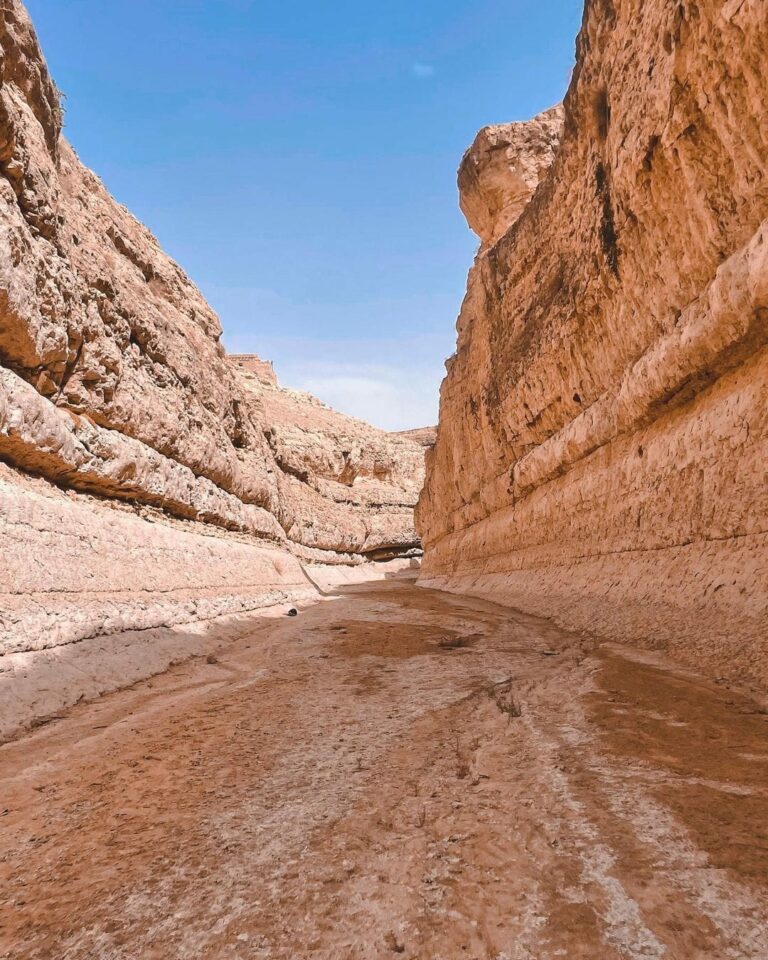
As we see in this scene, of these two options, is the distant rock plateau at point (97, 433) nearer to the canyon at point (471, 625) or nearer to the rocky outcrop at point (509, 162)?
the canyon at point (471, 625)

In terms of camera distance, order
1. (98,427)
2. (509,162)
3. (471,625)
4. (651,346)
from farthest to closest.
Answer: (509,162) < (98,427) < (471,625) < (651,346)

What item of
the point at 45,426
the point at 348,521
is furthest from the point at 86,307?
the point at 348,521

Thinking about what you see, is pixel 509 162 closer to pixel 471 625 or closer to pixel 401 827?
pixel 471 625

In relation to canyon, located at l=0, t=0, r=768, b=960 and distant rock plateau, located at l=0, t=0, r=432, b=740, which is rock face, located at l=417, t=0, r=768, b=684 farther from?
distant rock plateau, located at l=0, t=0, r=432, b=740

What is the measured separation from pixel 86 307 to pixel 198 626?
18.7ft

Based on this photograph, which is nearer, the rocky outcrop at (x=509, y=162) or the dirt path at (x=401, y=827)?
the dirt path at (x=401, y=827)

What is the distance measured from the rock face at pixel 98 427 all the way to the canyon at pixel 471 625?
0.06m

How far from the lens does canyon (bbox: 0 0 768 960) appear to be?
133cm

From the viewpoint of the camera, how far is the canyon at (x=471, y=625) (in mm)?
1335

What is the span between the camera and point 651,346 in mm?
5387

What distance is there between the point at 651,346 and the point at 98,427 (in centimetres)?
798

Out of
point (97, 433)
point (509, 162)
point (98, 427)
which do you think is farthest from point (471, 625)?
point (509, 162)

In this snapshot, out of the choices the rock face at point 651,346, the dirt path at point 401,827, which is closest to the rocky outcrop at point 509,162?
the rock face at point 651,346

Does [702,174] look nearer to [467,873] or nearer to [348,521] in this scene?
[467,873]
